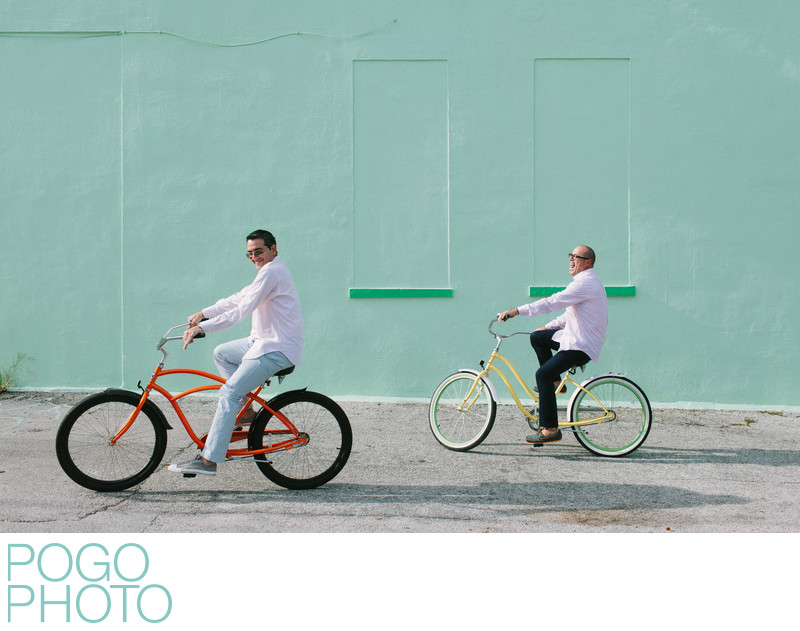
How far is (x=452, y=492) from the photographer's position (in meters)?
5.31

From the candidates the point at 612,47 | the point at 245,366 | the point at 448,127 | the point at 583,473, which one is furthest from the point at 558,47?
the point at 245,366

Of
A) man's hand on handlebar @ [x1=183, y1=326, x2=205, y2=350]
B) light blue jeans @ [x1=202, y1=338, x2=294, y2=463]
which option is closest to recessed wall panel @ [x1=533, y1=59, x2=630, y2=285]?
light blue jeans @ [x1=202, y1=338, x2=294, y2=463]

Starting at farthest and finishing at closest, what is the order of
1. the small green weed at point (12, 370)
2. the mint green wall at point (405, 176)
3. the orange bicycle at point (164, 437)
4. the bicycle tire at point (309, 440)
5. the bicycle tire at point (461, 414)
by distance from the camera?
the small green weed at point (12, 370) → the mint green wall at point (405, 176) → the bicycle tire at point (461, 414) → the bicycle tire at point (309, 440) → the orange bicycle at point (164, 437)

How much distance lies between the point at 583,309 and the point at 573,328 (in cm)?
18

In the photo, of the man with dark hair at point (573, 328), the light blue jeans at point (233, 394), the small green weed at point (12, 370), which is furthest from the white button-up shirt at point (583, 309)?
the small green weed at point (12, 370)

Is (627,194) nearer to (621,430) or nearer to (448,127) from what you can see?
(448,127)

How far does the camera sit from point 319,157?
29.4ft

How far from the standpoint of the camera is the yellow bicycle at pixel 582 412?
6395mm

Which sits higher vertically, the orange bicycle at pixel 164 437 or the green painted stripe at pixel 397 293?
the green painted stripe at pixel 397 293

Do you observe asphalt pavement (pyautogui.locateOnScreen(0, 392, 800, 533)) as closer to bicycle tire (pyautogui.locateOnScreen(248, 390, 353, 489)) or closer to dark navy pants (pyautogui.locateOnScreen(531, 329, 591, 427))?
bicycle tire (pyautogui.locateOnScreen(248, 390, 353, 489))

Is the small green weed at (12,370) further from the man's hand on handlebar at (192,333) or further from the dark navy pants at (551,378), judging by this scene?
the dark navy pants at (551,378)

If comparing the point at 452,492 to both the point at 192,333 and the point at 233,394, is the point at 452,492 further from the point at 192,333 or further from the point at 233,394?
the point at 192,333

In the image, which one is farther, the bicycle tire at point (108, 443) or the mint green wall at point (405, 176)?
the mint green wall at point (405, 176)

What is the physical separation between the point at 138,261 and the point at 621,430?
579 centimetres
